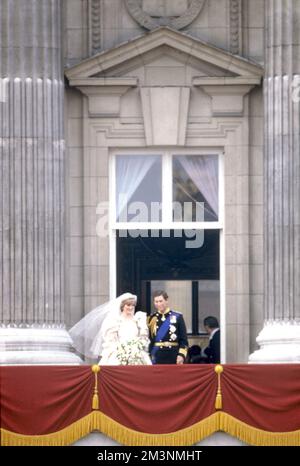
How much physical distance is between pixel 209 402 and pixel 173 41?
7622 mm

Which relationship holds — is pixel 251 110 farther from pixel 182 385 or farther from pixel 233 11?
pixel 182 385

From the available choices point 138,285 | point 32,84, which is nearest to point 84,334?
point 138,285

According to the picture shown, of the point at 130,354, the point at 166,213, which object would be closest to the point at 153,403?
the point at 130,354

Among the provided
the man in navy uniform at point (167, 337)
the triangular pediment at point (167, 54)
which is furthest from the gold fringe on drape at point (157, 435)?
the triangular pediment at point (167, 54)

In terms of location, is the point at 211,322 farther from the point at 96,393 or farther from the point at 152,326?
the point at 96,393

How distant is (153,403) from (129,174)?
6383 mm

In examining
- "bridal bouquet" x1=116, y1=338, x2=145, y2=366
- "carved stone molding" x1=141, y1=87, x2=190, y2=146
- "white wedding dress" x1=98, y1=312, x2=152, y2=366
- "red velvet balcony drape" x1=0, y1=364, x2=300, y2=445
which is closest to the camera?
"red velvet balcony drape" x1=0, y1=364, x2=300, y2=445

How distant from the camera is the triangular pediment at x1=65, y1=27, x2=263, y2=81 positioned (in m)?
45.8

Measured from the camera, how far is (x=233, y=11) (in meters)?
46.3

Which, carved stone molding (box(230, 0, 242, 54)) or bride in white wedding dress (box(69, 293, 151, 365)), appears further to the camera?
carved stone molding (box(230, 0, 242, 54))

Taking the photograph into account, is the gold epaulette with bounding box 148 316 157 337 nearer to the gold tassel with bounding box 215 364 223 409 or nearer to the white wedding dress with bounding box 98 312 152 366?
the white wedding dress with bounding box 98 312 152 366

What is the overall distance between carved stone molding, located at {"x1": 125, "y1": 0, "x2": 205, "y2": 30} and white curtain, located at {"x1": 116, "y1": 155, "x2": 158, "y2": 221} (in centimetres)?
245

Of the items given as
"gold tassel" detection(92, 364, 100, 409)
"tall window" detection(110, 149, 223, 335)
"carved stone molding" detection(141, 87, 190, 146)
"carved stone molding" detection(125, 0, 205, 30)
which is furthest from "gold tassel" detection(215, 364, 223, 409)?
"carved stone molding" detection(125, 0, 205, 30)

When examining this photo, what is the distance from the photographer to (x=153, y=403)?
4138cm
